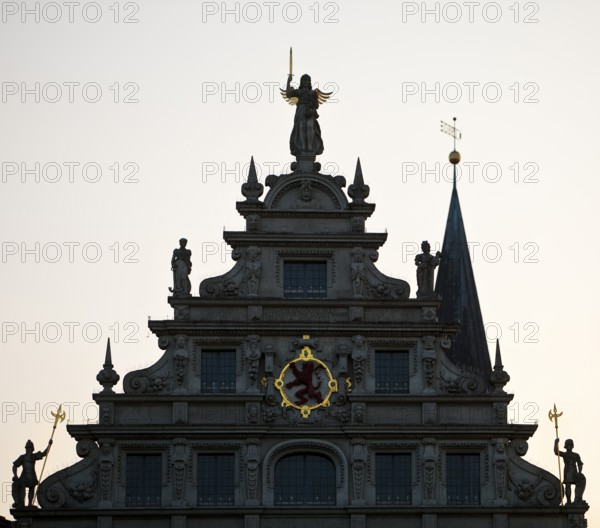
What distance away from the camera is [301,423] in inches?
2160

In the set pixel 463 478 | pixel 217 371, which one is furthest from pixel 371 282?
pixel 463 478

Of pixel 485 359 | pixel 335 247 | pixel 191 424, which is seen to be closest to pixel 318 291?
pixel 335 247

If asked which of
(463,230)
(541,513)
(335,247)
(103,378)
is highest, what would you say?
(463,230)

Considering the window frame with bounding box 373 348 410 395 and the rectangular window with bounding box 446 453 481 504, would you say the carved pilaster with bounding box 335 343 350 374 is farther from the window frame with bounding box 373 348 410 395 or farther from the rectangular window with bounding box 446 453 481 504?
the rectangular window with bounding box 446 453 481 504

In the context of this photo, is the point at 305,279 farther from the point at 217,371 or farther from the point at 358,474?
the point at 358,474

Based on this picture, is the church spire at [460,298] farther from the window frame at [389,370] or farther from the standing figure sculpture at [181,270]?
the standing figure sculpture at [181,270]

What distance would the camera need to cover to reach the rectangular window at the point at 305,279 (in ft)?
185

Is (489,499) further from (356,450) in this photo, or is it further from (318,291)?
(318,291)

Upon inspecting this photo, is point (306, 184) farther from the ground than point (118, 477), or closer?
farther from the ground

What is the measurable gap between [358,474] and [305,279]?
18.8 feet

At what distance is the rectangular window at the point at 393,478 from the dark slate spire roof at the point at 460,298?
8.52 meters

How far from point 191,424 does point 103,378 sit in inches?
105

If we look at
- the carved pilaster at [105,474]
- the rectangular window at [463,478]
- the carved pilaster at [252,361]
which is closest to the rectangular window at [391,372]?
the rectangular window at [463,478]

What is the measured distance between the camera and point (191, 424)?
5453cm
